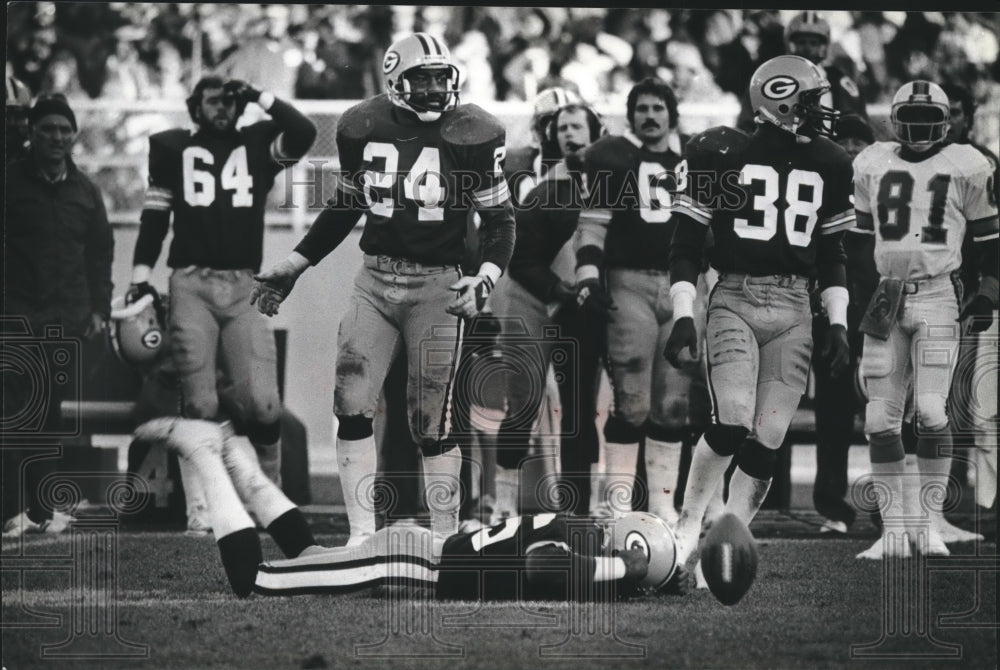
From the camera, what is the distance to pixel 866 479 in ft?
14.7

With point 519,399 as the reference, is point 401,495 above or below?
below

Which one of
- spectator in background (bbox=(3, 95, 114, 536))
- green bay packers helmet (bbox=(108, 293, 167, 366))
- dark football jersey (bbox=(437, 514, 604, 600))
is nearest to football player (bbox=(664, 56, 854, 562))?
dark football jersey (bbox=(437, 514, 604, 600))

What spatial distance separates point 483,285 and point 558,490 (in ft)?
2.34

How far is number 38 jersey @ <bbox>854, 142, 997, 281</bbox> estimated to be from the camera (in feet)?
14.6

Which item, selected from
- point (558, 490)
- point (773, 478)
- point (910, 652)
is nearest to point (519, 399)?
point (558, 490)

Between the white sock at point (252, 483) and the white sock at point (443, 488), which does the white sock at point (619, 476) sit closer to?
the white sock at point (443, 488)

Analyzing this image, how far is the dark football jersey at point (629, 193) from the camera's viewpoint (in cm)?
443

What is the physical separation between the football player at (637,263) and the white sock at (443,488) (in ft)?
1.72

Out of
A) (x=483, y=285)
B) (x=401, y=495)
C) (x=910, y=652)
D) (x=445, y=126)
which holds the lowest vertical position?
(x=910, y=652)

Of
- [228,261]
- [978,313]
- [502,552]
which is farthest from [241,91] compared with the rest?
[978,313]

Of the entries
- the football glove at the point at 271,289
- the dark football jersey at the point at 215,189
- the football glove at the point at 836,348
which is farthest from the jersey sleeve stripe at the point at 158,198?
the football glove at the point at 836,348

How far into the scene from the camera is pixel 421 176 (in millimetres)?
4301

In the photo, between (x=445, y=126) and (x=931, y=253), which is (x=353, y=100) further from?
(x=931, y=253)

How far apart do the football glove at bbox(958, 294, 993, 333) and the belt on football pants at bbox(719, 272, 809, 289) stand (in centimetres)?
58
